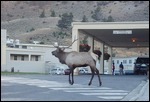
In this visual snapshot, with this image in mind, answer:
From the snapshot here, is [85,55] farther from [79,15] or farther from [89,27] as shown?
[79,15]

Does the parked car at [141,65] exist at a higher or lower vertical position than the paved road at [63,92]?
higher

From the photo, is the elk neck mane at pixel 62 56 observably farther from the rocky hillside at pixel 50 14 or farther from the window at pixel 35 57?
the rocky hillside at pixel 50 14

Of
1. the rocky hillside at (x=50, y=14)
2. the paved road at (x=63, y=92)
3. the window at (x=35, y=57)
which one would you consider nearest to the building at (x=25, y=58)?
the window at (x=35, y=57)

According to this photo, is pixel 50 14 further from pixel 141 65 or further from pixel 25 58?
pixel 141 65

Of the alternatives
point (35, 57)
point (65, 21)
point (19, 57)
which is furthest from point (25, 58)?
point (65, 21)

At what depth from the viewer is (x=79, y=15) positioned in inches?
4938

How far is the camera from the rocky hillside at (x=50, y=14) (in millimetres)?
113000

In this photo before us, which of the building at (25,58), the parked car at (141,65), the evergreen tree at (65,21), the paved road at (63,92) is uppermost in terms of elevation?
the evergreen tree at (65,21)

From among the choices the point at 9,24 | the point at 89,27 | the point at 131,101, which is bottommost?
the point at 131,101

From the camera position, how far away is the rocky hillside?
11300 cm

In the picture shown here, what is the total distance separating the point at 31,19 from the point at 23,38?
17.5m

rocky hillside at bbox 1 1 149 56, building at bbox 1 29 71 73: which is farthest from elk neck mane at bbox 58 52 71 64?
rocky hillside at bbox 1 1 149 56

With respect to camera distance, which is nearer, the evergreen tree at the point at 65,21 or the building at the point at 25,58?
the building at the point at 25,58

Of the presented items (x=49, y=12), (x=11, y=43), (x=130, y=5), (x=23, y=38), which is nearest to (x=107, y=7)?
(x=130, y=5)
